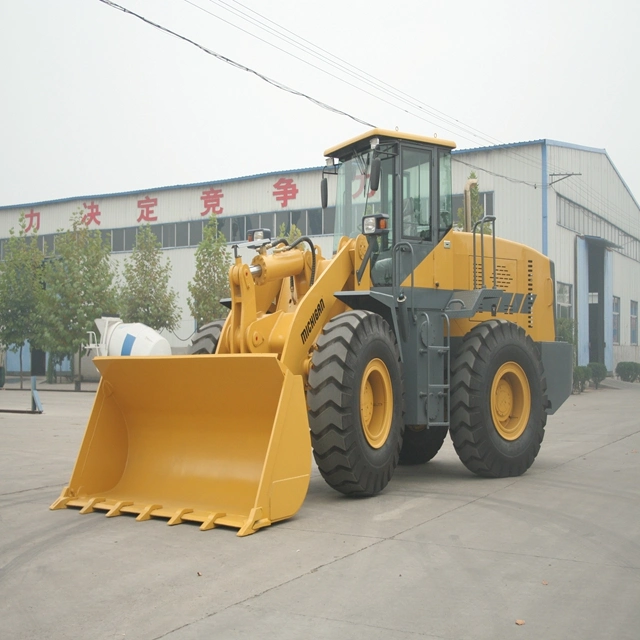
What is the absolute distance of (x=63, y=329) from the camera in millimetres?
34469

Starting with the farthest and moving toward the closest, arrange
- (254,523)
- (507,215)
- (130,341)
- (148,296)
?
(148,296) → (507,215) → (130,341) → (254,523)

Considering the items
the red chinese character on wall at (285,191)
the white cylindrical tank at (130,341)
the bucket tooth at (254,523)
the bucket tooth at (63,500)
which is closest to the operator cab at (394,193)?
the bucket tooth at (254,523)

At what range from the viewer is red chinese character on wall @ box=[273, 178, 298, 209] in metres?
39.3

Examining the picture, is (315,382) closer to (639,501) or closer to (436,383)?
(436,383)

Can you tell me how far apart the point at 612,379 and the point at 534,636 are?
43489mm

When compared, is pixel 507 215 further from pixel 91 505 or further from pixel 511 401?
pixel 91 505

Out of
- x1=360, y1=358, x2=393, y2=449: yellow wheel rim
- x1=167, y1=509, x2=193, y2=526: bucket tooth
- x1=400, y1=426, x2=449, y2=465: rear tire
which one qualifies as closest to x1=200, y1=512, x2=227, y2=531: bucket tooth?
x1=167, y1=509, x2=193, y2=526: bucket tooth

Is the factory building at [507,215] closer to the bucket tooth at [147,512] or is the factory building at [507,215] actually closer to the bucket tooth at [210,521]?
the bucket tooth at [147,512]

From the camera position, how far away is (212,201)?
41844 mm

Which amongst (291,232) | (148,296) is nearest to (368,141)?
(291,232)

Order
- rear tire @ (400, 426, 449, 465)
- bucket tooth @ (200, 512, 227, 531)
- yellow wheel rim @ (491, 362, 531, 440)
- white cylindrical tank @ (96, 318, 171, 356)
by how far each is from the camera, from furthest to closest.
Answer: white cylindrical tank @ (96, 318, 171, 356), rear tire @ (400, 426, 449, 465), yellow wheel rim @ (491, 362, 531, 440), bucket tooth @ (200, 512, 227, 531)

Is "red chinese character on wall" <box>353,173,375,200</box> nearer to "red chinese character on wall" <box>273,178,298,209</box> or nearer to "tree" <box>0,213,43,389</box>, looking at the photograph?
"red chinese character on wall" <box>273,178,298,209</box>

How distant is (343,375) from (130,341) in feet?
73.4

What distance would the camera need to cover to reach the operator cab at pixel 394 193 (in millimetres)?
9609
